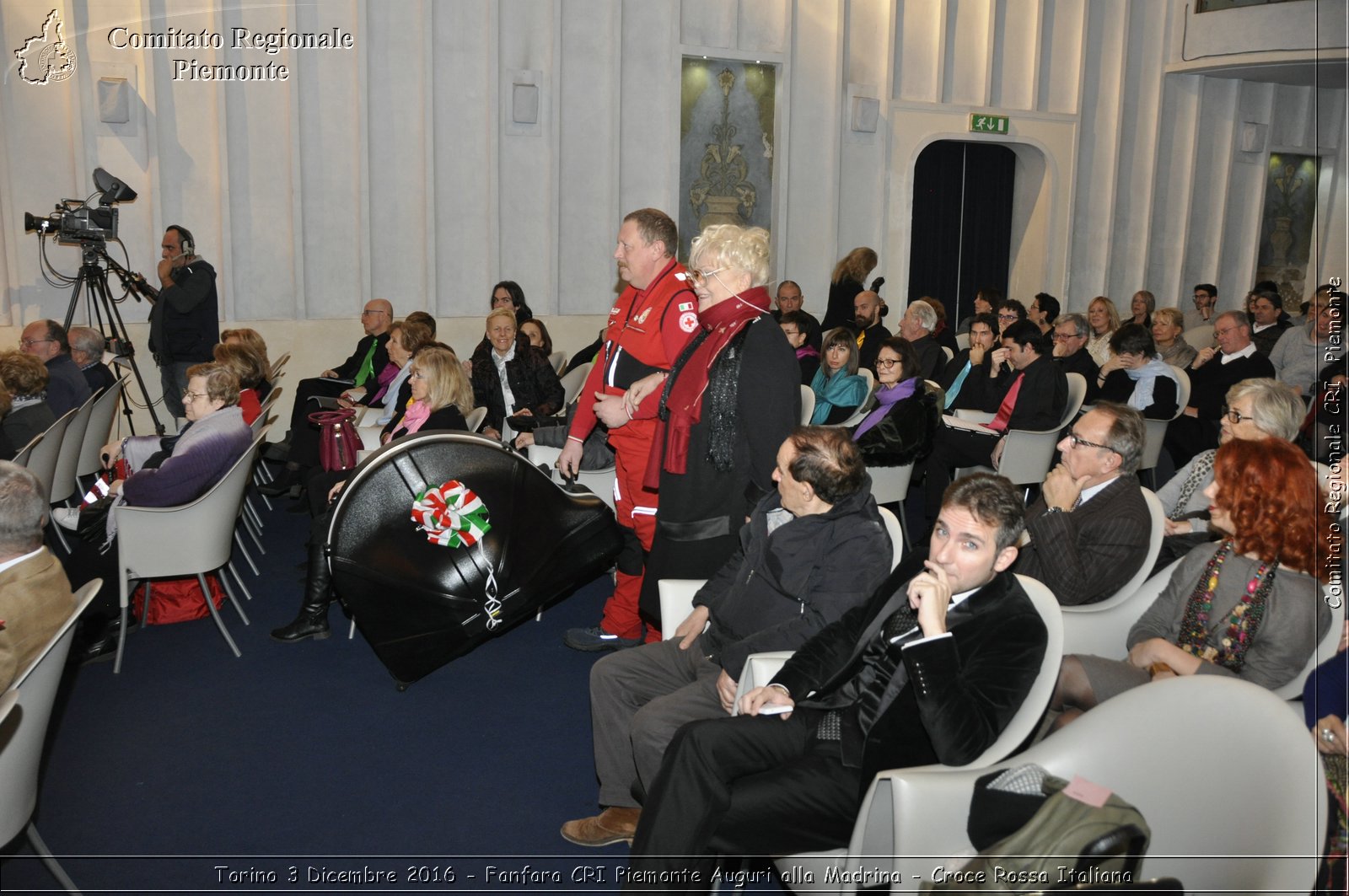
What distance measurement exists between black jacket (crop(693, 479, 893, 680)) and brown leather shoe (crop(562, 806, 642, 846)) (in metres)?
0.55

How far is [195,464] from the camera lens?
14.1ft

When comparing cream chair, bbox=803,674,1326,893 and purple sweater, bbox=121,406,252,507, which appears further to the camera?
purple sweater, bbox=121,406,252,507

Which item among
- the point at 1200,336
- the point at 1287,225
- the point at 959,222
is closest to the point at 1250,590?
the point at 1200,336

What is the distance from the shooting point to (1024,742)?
238cm

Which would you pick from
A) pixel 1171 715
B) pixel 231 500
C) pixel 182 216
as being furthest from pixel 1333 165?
pixel 182 216

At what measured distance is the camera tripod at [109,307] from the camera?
7426 millimetres

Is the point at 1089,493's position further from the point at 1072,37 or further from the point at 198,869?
the point at 1072,37

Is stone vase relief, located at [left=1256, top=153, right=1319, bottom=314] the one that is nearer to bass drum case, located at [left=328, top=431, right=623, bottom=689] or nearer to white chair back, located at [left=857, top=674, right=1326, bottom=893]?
bass drum case, located at [left=328, top=431, right=623, bottom=689]

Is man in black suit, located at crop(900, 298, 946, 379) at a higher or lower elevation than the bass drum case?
higher

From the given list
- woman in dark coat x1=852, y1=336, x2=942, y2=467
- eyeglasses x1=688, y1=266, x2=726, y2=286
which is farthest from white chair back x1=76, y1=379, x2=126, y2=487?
woman in dark coat x1=852, y1=336, x2=942, y2=467

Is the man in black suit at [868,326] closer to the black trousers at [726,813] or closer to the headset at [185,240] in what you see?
the headset at [185,240]

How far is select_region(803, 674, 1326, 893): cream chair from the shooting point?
74.7 inches

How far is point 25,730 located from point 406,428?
2694mm

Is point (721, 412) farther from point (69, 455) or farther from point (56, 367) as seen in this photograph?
point (56, 367)
